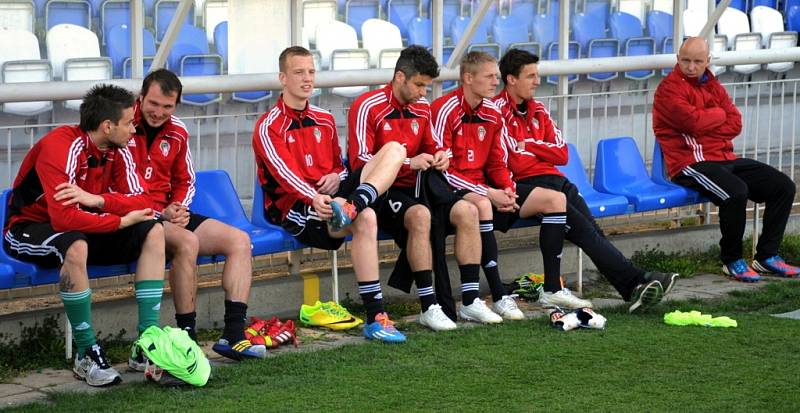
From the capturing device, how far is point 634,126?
30.6 ft

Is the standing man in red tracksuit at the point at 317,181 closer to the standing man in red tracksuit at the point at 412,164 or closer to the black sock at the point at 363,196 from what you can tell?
the black sock at the point at 363,196

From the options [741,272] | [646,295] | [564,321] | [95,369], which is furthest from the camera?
[741,272]

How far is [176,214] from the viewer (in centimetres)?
632

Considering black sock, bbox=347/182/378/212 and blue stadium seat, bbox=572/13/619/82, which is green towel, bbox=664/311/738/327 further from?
blue stadium seat, bbox=572/13/619/82

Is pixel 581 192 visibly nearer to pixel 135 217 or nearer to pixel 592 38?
pixel 592 38

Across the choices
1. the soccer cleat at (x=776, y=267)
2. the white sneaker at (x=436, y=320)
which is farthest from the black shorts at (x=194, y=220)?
the soccer cleat at (x=776, y=267)

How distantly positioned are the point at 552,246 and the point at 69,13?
312cm

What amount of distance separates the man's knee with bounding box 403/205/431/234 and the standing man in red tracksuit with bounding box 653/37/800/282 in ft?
8.34

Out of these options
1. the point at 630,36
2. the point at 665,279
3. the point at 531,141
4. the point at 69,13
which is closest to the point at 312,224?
the point at 531,141

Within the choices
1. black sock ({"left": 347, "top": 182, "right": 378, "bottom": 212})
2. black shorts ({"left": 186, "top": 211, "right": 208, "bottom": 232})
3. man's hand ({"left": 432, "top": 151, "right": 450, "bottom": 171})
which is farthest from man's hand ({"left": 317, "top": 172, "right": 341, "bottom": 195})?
black shorts ({"left": 186, "top": 211, "right": 208, "bottom": 232})

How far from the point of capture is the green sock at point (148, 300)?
5848mm

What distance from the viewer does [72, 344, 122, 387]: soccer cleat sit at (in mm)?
5570

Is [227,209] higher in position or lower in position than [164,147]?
lower

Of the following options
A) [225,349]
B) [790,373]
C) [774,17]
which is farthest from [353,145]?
[774,17]
